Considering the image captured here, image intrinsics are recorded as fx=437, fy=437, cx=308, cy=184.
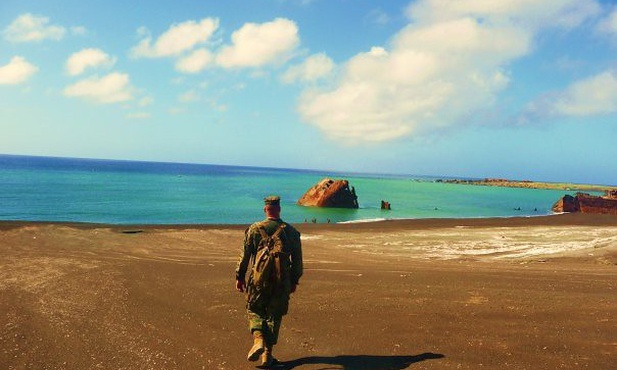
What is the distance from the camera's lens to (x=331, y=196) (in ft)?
194

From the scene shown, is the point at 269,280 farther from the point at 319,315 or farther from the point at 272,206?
the point at 319,315

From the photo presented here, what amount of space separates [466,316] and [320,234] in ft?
65.7

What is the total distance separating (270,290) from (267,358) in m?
0.89

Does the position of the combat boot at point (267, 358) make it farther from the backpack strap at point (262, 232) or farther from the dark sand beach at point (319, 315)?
the backpack strap at point (262, 232)

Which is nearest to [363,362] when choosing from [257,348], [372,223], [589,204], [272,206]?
[257,348]

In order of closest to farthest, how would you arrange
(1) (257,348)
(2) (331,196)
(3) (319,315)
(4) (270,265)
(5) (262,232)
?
(1) (257,348) → (4) (270,265) → (5) (262,232) → (3) (319,315) → (2) (331,196)

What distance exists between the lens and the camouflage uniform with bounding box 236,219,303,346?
5969 mm

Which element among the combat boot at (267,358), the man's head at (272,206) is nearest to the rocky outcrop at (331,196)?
the man's head at (272,206)

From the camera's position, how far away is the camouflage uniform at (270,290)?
5.97 meters

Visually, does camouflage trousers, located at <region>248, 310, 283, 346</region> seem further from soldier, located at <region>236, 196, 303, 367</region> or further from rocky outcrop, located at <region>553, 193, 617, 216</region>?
rocky outcrop, located at <region>553, 193, 617, 216</region>

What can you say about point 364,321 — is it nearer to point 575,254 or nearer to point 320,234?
point 575,254

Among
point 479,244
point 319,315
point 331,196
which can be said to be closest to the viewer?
point 319,315

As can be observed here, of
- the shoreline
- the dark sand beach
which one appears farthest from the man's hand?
the shoreline

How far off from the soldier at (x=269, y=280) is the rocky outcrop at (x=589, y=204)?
62107 millimetres
